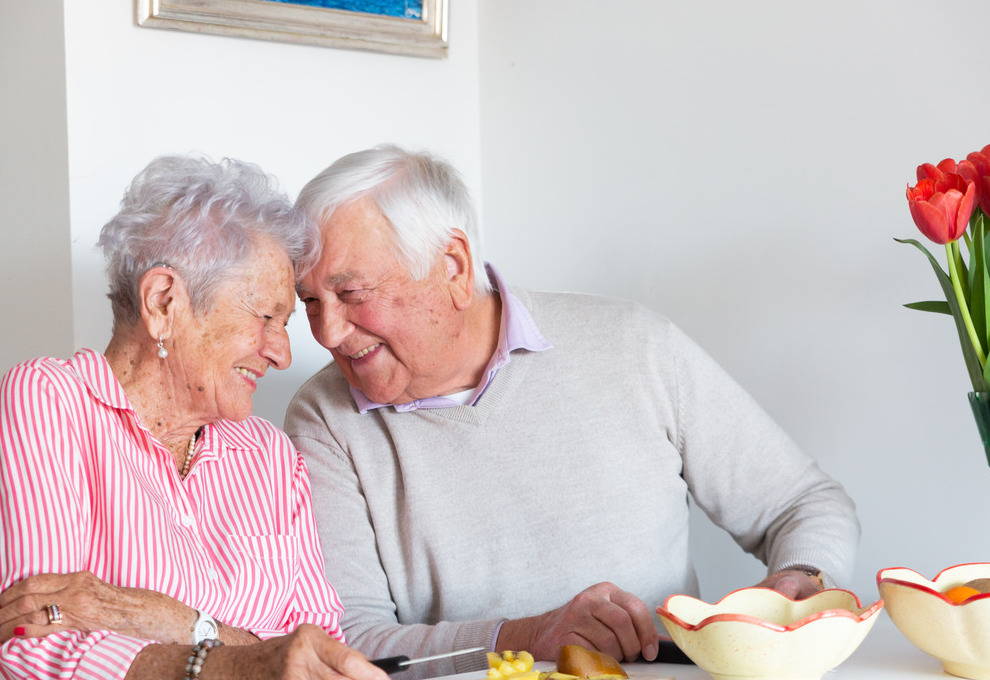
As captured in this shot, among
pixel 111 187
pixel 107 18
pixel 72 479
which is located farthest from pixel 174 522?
pixel 107 18

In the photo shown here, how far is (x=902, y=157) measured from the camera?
171 cm

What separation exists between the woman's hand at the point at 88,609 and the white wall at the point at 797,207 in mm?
1150

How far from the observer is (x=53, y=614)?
1.18 metres

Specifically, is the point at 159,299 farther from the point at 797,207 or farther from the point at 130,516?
the point at 797,207

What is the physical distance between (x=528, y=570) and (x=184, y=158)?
0.84 meters

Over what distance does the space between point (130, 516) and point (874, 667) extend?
0.91m

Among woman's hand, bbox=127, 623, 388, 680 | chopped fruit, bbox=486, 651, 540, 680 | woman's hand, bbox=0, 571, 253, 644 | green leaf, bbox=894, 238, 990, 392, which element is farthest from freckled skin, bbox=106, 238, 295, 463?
green leaf, bbox=894, 238, 990, 392

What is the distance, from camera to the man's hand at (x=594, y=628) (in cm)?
132

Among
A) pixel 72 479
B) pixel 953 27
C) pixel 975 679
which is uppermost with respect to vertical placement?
pixel 953 27

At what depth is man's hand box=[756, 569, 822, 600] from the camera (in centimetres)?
134

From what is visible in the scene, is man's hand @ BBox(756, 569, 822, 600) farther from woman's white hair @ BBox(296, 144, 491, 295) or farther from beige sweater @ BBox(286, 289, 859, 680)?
woman's white hair @ BBox(296, 144, 491, 295)

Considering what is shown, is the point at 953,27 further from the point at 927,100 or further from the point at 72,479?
the point at 72,479

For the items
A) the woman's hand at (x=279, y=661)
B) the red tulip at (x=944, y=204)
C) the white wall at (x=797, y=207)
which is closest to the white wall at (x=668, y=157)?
the white wall at (x=797, y=207)

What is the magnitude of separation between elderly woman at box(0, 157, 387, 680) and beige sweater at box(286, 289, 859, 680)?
0.14 m
